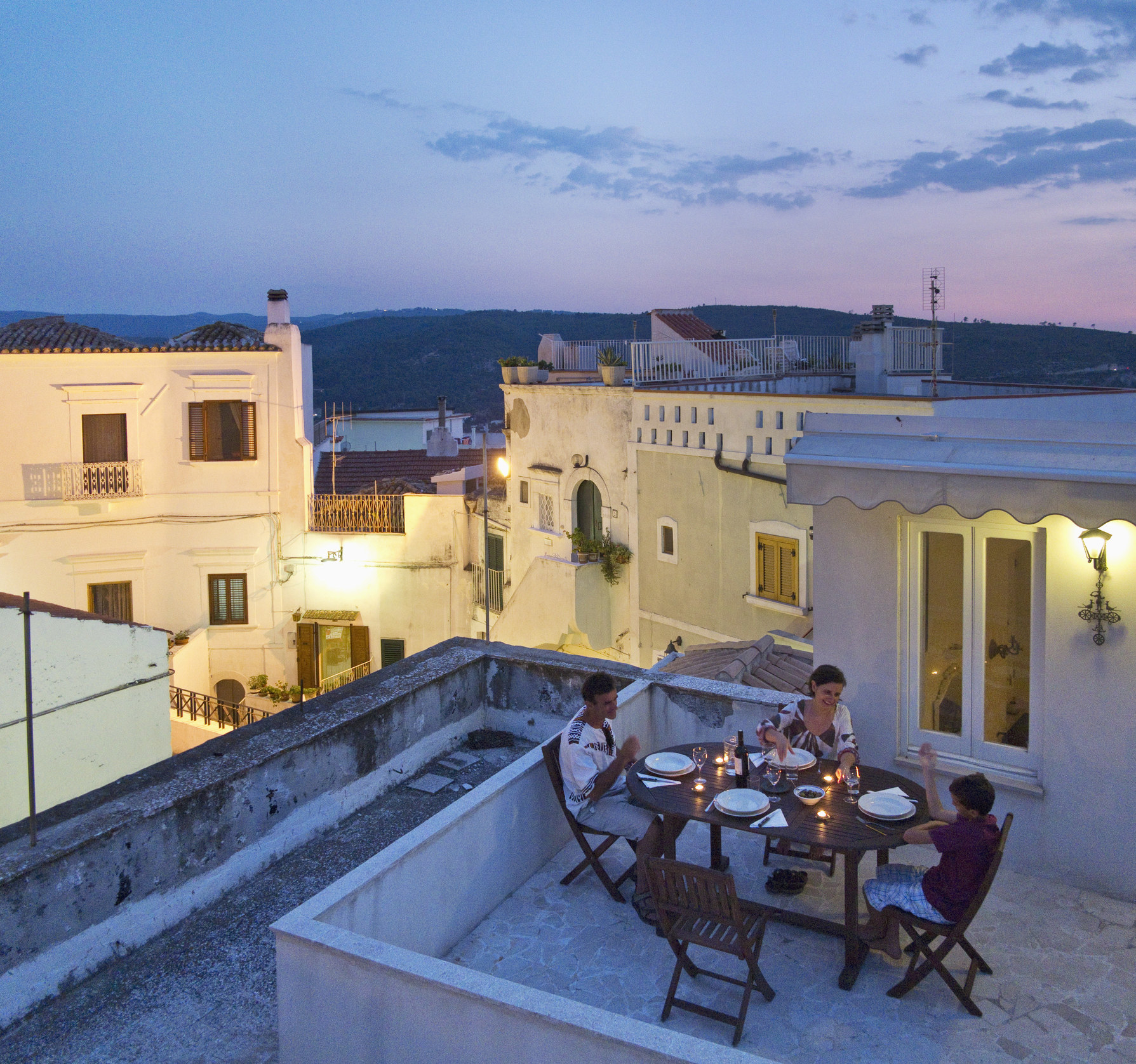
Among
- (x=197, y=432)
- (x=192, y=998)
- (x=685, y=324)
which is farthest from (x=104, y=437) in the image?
(x=192, y=998)

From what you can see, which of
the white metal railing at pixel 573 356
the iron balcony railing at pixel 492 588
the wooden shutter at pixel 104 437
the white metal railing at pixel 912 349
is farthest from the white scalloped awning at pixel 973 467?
the white metal railing at pixel 573 356

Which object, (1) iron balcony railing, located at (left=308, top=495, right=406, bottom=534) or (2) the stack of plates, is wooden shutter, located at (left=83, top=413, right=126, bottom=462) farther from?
(2) the stack of plates

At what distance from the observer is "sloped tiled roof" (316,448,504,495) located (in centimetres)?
3098

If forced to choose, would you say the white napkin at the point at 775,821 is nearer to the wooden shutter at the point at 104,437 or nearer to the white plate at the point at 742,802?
the white plate at the point at 742,802

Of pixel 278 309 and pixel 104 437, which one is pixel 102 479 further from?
pixel 278 309

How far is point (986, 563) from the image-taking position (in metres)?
5.94

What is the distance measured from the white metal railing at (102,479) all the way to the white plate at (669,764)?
21.3 metres

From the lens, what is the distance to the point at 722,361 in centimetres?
2461

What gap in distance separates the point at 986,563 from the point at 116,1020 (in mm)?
4980

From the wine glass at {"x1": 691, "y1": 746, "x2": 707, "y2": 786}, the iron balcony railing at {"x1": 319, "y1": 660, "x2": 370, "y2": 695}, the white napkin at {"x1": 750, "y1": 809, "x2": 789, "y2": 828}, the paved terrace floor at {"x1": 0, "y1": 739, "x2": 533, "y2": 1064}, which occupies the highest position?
the wine glass at {"x1": 691, "y1": 746, "x2": 707, "y2": 786}

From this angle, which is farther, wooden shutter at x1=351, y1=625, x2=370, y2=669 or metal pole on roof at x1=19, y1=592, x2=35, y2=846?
wooden shutter at x1=351, y1=625, x2=370, y2=669

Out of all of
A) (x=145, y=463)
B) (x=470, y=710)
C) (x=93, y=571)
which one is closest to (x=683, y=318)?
(x=145, y=463)

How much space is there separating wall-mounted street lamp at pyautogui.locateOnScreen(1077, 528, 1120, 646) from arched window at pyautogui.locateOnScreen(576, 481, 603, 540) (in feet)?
60.9

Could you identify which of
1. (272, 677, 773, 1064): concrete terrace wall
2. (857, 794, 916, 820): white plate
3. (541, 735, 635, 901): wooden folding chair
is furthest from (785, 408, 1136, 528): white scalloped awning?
(272, 677, 773, 1064): concrete terrace wall
